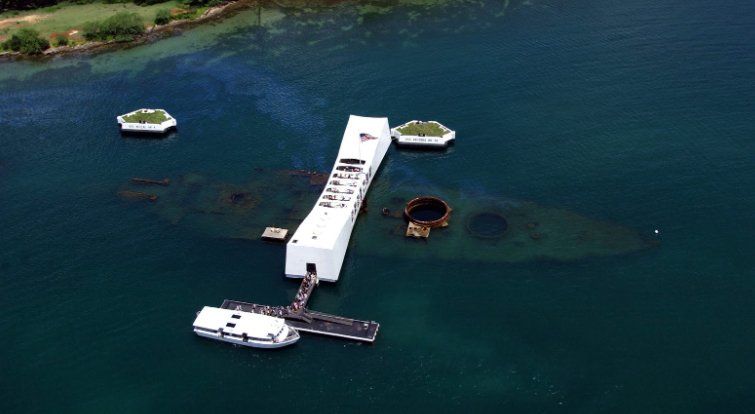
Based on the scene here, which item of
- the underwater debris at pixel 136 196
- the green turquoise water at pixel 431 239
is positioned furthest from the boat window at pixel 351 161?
the underwater debris at pixel 136 196

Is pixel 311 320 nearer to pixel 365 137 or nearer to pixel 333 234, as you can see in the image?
pixel 333 234

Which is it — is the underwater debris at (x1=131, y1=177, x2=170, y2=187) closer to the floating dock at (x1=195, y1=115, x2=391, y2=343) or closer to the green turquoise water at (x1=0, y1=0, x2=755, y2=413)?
the green turquoise water at (x1=0, y1=0, x2=755, y2=413)

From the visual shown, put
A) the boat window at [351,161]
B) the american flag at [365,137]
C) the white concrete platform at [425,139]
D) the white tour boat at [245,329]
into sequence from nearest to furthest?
the white tour boat at [245,329], the boat window at [351,161], the american flag at [365,137], the white concrete platform at [425,139]

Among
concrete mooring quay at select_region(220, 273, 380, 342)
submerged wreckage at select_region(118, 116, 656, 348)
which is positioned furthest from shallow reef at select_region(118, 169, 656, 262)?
concrete mooring quay at select_region(220, 273, 380, 342)

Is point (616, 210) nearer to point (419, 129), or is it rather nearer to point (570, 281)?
point (570, 281)

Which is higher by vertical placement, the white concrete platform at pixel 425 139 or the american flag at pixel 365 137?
the american flag at pixel 365 137

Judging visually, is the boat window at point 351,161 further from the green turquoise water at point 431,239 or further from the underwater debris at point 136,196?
the underwater debris at point 136,196
